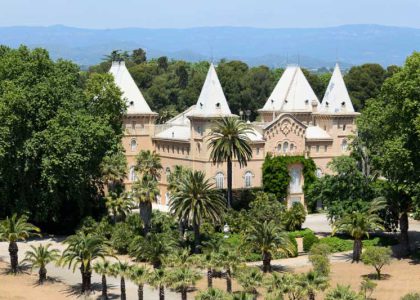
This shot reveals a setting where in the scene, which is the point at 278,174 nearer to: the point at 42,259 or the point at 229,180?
the point at 229,180

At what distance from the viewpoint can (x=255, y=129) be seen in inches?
3140

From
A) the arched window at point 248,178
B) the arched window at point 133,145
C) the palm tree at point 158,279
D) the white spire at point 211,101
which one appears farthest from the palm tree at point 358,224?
the arched window at point 133,145

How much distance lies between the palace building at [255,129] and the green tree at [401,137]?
14.5m

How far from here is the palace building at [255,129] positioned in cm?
7775

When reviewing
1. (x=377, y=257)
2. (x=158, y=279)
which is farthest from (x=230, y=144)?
(x=158, y=279)

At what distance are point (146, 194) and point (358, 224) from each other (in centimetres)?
1465

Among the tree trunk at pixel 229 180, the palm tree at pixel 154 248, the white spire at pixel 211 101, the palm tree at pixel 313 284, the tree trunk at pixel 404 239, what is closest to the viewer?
the palm tree at pixel 313 284

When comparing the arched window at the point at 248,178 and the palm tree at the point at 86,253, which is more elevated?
the arched window at the point at 248,178

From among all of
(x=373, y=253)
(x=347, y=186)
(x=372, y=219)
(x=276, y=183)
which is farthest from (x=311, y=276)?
(x=276, y=183)

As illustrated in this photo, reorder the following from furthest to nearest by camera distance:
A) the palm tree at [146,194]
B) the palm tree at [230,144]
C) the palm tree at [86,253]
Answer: the palm tree at [230,144]
the palm tree at [146,194]
the palm tree at [86,253]

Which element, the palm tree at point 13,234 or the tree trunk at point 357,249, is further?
the tree trunk at point 357,249

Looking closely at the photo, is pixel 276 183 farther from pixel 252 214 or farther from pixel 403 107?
pixel 403 107

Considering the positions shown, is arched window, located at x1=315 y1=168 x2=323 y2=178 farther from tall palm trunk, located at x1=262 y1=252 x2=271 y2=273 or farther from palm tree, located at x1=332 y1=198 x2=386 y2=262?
tall palm trunk, located at x1=262 y1=252 x2=271 y2=273

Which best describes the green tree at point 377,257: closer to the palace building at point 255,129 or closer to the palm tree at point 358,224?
the palm tree at point 358,224
